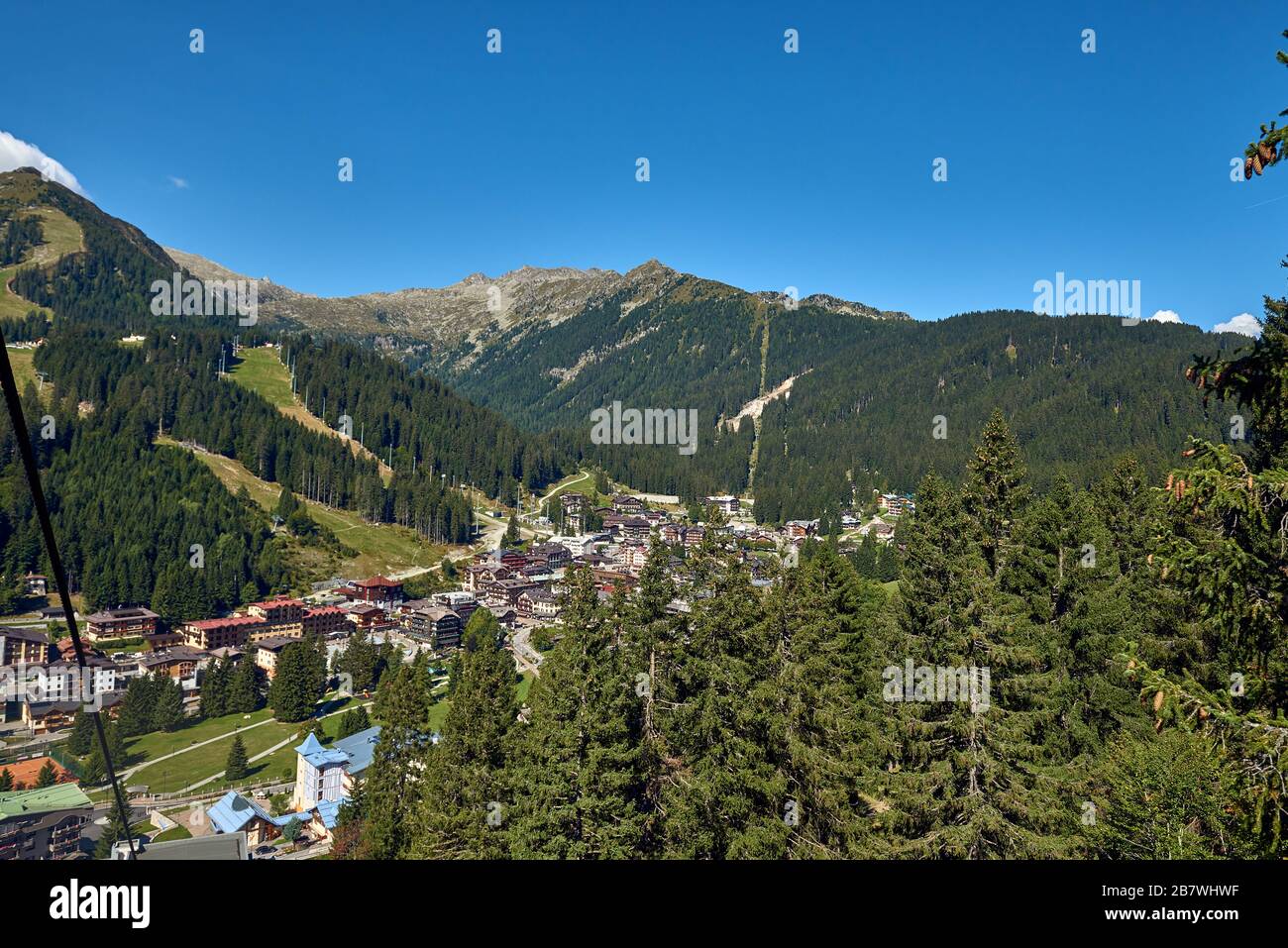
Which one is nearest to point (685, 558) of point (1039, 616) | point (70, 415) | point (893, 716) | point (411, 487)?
point (893, 716)

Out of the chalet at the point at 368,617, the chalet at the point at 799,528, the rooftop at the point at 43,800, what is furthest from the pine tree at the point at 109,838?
the chalet at the point at 799,528

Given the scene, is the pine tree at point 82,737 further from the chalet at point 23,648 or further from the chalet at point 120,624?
the chalet at point 120,624

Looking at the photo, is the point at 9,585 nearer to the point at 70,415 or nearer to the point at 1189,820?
the point at 70,415

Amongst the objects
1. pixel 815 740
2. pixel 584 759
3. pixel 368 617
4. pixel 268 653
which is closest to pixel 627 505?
pixel 368 617

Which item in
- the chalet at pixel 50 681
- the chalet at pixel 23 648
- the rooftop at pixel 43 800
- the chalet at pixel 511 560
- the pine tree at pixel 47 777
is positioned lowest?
the pine tree at pixel 47 777

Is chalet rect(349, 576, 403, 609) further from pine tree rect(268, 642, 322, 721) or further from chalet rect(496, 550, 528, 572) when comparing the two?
pine tree rect(268, 642, 322, 721)

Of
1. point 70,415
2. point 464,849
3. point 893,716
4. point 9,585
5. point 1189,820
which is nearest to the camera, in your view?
point 1189,820
